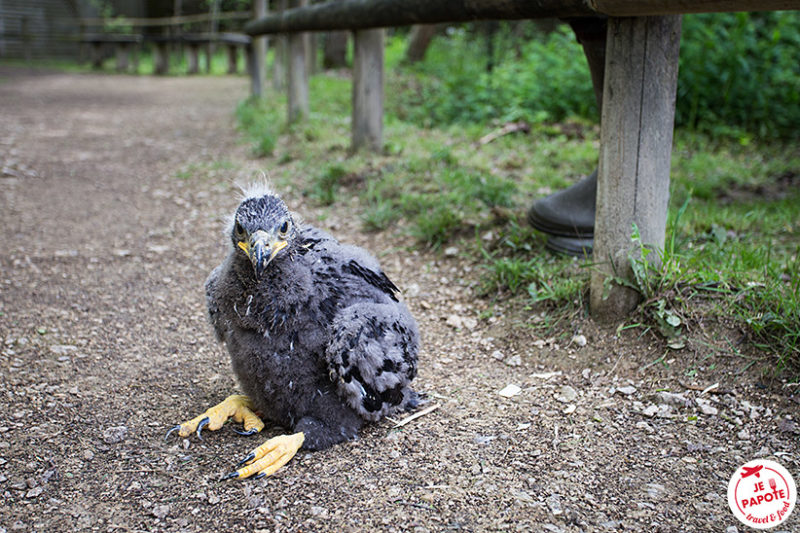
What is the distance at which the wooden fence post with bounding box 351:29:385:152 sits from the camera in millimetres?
6656

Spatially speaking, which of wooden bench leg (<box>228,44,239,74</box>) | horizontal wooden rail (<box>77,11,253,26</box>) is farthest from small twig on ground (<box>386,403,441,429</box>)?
horizontal wooden rail (<box>77,11,253,26</box>)

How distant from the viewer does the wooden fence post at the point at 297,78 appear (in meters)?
8.73

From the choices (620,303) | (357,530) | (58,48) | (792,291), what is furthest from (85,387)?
(58,48)

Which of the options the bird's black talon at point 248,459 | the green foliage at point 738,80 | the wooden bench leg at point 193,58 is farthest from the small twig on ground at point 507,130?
the wooden bench leg at point 193,58

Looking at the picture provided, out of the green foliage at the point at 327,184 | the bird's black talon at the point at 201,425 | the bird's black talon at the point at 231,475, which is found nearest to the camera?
the bird's black talon at the point at 231,475

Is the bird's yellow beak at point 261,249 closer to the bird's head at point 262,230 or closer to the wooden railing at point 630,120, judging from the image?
the bird's head at point 262,230

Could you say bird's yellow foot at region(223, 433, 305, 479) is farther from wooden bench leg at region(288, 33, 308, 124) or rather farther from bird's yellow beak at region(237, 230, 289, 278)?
wooden bench leg at region(288, 33, 308, 124)

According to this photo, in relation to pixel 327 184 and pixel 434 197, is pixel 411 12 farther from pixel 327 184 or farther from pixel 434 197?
pixel 327 184

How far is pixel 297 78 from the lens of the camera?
8758 millimetres

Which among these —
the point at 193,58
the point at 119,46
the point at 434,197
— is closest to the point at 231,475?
the point at 434,197

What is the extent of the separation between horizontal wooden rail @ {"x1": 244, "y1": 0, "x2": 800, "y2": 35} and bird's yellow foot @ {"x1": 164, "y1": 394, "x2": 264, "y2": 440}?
242cm

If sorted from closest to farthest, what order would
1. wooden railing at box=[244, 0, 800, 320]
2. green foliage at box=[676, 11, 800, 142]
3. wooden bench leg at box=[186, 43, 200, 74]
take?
wooden railing at box=[244, 0, 800, 320], green foliage at box=[676, 11, 800, 142], wooden bench leg at box=[186, 43, 200, 74]

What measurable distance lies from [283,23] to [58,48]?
19.8 m

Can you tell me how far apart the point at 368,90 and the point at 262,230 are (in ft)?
14.5
